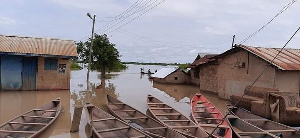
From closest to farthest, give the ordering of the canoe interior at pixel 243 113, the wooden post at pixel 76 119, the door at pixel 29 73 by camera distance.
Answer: the wooden post at pixel 76 119
the canoe interior at pixel 243 113
the door at pixel 29 73

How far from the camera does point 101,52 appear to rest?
2923cm

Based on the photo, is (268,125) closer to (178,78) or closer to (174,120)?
(174,120)

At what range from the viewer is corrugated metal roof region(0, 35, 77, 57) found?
59.9 feet

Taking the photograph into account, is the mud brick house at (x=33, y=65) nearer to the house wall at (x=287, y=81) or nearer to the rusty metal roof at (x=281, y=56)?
the rusty metal roof at (x=281, y=56)

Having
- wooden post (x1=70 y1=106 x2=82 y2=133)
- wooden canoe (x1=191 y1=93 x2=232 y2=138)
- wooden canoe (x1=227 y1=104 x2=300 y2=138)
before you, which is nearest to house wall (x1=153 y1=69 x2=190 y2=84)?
wooden canoe (x1=191 y1=93 x2=232 y2=138)

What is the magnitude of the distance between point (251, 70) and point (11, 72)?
15763 mm

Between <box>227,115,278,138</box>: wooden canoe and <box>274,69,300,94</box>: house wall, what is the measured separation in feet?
17.9

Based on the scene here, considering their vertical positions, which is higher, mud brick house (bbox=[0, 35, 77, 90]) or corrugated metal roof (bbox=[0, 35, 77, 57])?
corrugated metal roof (bbox=[0, 35, 77, 57])

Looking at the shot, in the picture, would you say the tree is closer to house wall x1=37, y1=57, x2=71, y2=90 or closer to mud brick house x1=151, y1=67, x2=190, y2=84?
mud brick house x1=151, y1=67, x2=190, y2=84

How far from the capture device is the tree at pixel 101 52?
96.5ft

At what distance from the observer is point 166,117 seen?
1190 cm

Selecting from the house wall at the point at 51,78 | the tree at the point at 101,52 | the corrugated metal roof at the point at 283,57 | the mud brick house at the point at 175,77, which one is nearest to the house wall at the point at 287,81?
the corrugated metal roof at the point at 283,57

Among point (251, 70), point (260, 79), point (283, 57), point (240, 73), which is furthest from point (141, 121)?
point (283, 57)

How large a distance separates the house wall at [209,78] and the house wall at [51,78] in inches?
442
